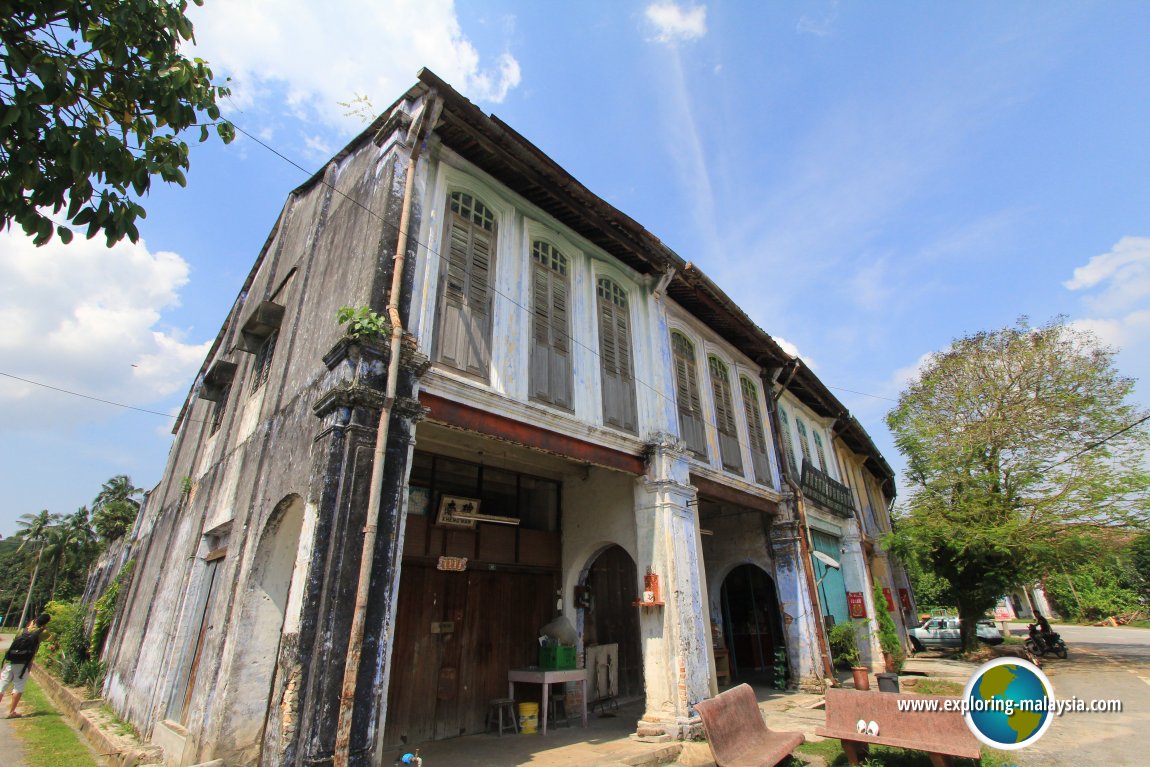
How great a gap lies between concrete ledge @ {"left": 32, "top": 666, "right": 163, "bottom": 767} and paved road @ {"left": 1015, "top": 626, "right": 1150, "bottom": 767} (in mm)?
9737

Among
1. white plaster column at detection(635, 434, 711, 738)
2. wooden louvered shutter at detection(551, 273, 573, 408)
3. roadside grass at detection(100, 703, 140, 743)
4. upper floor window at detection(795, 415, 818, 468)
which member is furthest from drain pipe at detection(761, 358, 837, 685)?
roadside grass at detection(100, 703, 140, 743)

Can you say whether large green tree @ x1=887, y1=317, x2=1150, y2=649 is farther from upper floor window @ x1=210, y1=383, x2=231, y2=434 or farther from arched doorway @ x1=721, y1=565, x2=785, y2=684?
upper floor window @ x1=210, y1=383, x2=231, y2=434

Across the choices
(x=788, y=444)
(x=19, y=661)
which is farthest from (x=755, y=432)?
(x=19, y=661)

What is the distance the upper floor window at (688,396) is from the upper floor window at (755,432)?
82.5 inches

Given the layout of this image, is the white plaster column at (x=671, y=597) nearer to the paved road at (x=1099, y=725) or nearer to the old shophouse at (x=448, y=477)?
the old shophouse at (x=448, y=477)

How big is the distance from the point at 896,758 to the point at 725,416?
6415mm

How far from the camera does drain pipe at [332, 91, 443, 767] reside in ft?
14.1

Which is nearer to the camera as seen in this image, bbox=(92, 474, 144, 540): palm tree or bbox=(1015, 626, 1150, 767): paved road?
bbox=(1015, 626, 1150, 767): paved road

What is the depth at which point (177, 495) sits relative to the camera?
12.0 metres

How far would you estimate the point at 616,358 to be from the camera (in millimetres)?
8703

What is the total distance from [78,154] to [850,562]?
17.1 meters

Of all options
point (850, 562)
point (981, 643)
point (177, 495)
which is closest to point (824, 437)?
point (850, 562)

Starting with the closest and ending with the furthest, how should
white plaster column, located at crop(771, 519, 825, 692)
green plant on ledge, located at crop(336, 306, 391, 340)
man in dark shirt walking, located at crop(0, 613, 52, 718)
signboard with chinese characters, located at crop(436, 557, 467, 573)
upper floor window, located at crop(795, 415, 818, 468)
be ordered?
green plant on ledge, located at crop(336, 306, 391, 340)
signboard with chinese characters, located at crop(436, 557, 467, 573)
man in dark shirt walking, located at crop(0, 613, 52, 718)
white plaster column, located at crop(771, 519, 825, 692)
upper floor window, located at crop(795, 415, 818, 468)

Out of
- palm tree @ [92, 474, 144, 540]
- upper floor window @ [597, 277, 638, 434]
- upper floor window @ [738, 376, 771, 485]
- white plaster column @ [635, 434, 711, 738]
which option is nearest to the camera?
white plaster column @ [635, 434, 711, 738]
